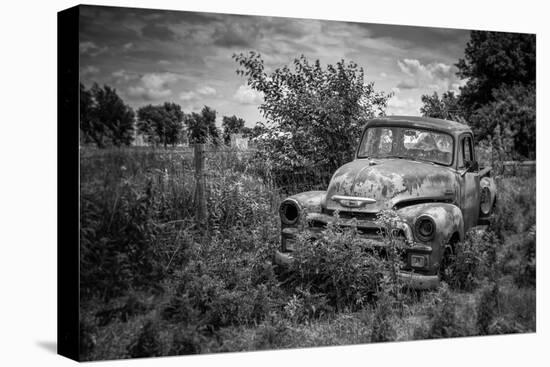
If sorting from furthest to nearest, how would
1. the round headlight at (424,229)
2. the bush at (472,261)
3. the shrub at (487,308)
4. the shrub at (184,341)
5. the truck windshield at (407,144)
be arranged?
the shrub at (487,308), the truck windshield at (407,144), the bush at (472,261), the round headlight at (424,229), the shrub at (184,341)

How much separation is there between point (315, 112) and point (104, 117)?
2152 mm

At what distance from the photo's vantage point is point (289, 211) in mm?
7023

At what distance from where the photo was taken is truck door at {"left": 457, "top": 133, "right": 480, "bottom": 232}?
7.32 metres

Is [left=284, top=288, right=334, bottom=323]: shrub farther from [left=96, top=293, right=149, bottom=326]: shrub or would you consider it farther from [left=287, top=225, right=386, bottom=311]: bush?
[left=96, top=293, right=149, bottom=326]: shrub

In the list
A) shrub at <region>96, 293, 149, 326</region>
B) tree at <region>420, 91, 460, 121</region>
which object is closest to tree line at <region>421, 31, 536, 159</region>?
tree at <region>420, 91, 460, 121</region>

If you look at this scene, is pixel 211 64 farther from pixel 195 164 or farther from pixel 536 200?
pixel 536 200

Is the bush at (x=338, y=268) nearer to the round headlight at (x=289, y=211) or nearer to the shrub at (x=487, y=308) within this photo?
the round headlight at (x=289, y=211)

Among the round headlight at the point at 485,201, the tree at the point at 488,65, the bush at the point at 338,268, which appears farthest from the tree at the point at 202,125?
the round headlight at the point at 485,201

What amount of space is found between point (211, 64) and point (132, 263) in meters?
1.84

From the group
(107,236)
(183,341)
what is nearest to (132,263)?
(107,236)

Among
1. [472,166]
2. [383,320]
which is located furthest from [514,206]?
[383,320]

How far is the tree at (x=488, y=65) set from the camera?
25.3ft

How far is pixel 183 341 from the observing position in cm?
618

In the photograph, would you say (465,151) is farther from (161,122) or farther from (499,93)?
(161,122)
